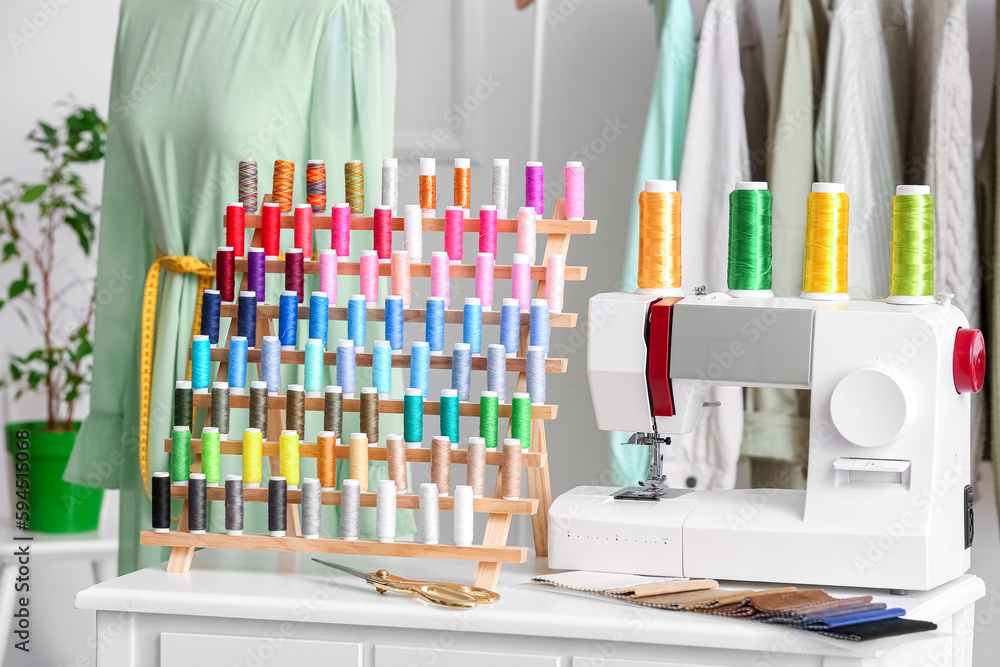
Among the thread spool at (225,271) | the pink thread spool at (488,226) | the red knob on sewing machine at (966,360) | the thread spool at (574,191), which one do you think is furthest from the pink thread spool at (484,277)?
the red knob on sewing machine at (966,360)

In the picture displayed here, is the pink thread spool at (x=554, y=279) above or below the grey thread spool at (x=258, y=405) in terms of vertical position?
above

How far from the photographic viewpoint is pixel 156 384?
1842 millimetres

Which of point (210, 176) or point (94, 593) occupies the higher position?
point (210, 176)

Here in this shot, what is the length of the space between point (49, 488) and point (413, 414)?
1.61m

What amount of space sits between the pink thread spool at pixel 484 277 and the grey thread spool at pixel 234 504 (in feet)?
1.28

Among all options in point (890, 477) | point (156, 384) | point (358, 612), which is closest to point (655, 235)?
point (890, 477)

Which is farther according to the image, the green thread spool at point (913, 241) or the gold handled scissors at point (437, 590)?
the green thread spool at point (913, 241)

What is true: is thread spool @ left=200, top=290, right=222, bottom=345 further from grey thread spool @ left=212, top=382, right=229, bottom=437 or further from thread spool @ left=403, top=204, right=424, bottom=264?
thread spool @ left=403, top=204, right=424, bottom=264

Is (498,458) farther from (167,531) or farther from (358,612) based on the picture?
(167,531)

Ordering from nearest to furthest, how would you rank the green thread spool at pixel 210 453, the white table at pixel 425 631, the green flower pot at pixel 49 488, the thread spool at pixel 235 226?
1. the white table at pixel 425 631
2. the green thread spool at pixel 210 453
3. the thread spool at pixel 235 226
4. the green flower pot at pixel 49 488

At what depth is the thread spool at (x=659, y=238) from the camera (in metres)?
1.48

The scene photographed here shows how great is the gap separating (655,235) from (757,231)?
0.42ft

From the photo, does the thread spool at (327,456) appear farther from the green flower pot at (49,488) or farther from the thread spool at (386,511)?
the green flower pot at (49,488)

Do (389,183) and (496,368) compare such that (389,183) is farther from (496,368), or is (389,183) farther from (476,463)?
(476,463)
